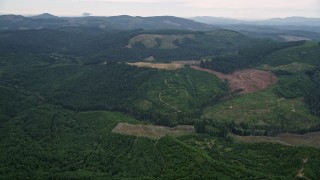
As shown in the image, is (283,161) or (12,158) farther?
(12,158)

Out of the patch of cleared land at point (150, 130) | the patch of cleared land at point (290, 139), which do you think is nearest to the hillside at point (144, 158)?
the patch of cleared land at point (150, 130)

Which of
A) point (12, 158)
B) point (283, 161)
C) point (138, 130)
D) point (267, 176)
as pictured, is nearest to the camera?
point (267, 176)

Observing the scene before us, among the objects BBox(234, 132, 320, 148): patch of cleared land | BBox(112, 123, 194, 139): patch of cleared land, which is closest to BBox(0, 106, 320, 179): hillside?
BBox(112, 123, 194, 139): patch of cleared land

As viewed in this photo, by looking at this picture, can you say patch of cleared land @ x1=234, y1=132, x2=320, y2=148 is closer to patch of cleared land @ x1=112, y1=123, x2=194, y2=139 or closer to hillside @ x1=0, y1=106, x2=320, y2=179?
hillside @ x1=0, y1=106, x2=320, y2=179

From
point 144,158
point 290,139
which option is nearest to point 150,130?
point 144,158

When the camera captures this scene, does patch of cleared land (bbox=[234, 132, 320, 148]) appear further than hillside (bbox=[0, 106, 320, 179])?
Yes

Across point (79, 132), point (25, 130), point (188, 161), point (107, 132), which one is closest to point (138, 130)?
point (107, 132)

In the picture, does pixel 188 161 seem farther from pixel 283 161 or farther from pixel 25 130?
pixel 25 130

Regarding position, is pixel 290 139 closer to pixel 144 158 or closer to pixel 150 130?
pixel 150 130
